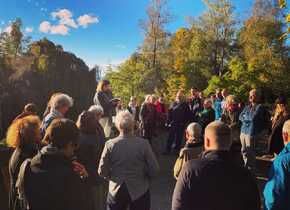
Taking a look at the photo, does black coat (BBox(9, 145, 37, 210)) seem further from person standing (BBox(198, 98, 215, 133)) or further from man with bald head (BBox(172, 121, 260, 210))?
person standing (BBox(198, 98, 215, 133))

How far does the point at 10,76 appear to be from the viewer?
32.1 metres

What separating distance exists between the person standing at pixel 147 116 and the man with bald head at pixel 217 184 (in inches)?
270

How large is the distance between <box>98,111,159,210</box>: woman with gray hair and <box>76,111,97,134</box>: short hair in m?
0.58

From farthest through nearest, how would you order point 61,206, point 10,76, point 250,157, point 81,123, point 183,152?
1. point 10,76
2. point 250,157
3. point 81,123
4. point 183,152
5. point 61,206

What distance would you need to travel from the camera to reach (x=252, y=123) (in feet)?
23.1

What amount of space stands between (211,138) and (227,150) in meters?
0.15

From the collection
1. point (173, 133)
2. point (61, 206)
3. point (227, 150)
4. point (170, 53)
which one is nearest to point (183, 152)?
point (227, 150)

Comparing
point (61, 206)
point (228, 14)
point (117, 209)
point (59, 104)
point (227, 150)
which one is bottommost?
point (117, 209)

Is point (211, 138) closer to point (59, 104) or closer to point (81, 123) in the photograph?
point (81, 123)

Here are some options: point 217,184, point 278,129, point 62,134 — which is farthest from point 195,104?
point 62,134

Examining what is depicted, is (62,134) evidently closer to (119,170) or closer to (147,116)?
(119,170)

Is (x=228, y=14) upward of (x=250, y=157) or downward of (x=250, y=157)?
upward

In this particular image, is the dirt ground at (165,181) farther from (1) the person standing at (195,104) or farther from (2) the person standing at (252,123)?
(1) the person standing at (195,104)

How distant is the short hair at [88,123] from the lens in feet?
14.7
